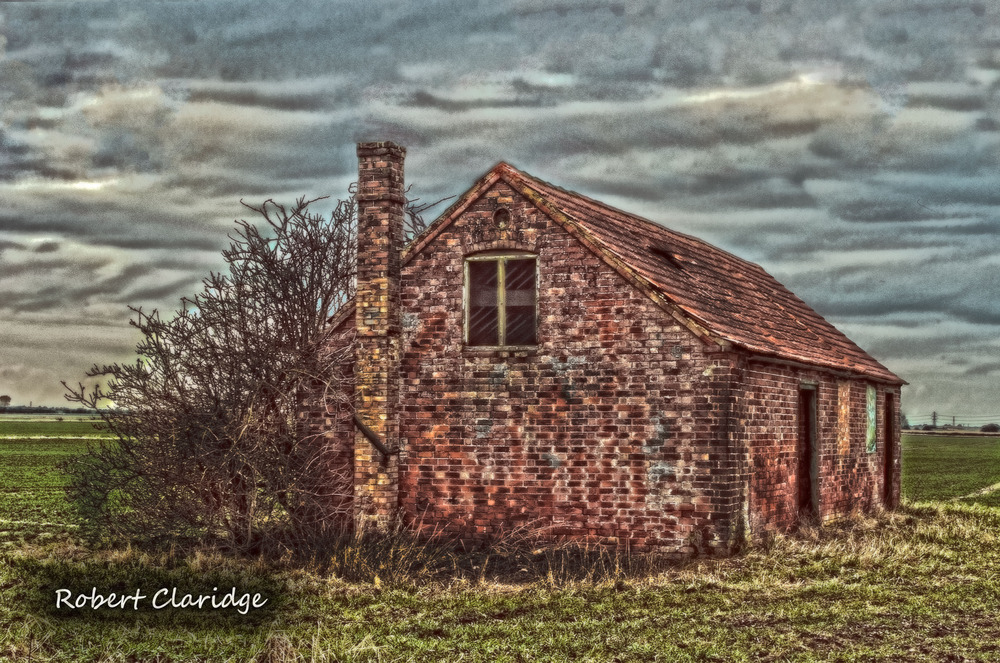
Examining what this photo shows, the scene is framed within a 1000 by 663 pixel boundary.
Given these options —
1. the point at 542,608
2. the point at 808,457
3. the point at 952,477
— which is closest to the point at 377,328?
the point at 542,608

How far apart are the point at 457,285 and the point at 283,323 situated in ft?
9.15

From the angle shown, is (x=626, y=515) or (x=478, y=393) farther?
(x=478, y=393)

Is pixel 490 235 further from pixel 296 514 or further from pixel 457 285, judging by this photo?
pixel 296 514

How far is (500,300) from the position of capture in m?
16.4

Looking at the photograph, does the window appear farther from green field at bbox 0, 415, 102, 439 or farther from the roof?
green field at bbox 0, 415, 102, 439

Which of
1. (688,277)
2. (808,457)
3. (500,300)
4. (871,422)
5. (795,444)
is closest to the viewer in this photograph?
(500,300)

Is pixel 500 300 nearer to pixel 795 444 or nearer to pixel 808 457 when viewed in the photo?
pixel 795 444

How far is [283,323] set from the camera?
16625 mm

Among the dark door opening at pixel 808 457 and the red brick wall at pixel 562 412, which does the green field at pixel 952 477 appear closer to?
the dark door opening at pixel 808 457

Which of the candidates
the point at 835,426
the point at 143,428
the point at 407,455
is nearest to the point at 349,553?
the point at 407,455

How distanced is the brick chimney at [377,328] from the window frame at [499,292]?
3.71ft

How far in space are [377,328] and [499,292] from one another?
2.01 meters

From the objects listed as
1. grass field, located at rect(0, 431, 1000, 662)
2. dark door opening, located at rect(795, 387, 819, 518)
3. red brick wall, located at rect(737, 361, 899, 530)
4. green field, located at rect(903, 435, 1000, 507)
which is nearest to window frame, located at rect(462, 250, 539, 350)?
grass field, located at rect(0, 431, 1000, 662)

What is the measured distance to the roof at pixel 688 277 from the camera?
15484 millimetres
